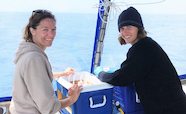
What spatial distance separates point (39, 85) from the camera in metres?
1.12

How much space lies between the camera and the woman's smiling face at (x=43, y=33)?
1321mm

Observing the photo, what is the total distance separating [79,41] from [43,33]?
3.19 m

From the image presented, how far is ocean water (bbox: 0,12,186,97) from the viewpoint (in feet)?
9.78

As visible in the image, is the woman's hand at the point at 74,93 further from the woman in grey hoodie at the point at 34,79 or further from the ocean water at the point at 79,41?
the ocean water at the point at 79,41

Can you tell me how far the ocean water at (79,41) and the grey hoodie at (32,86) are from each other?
1.71 meters

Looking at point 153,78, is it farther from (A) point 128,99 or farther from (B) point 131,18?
(B) point 131,18

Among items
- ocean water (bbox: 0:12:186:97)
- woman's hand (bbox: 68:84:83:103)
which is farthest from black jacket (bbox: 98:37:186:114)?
ocean water (bbox: 0:12:186:97)

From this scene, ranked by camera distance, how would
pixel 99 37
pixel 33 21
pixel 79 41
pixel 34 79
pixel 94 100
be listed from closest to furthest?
pixel 34 79
pixel 33 21
pixel 94 100
pixel 99 37
pixel 79 41

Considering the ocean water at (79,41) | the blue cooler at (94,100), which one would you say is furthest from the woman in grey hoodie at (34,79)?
the ocean water at (79,41)

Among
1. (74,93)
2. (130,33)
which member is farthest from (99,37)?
(74,93)

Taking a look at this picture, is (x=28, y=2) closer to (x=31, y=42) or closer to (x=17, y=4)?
(x=17, y=4)

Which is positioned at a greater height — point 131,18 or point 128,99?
point 131,18

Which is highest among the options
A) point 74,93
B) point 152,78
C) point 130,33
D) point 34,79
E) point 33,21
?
point 33,21

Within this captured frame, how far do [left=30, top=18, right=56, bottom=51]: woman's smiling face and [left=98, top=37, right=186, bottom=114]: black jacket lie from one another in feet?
2.19
